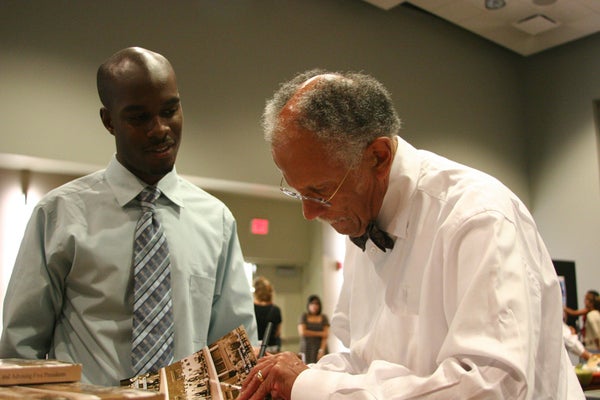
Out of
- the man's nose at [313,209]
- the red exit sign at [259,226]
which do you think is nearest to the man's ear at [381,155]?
the man's nose at [313,209]

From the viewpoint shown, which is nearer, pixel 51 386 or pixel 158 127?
pixel 51 386

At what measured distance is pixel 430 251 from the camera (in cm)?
116

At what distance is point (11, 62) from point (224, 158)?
5.39ft

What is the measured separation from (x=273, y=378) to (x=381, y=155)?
48cm

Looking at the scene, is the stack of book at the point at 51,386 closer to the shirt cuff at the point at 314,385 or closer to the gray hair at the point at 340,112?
the shirt cuff at the point at 314,385

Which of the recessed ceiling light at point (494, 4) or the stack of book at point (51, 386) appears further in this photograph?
the recessed ceiling light at point (494, 4)

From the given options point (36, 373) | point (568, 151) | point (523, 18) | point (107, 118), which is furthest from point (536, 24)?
point (36, 373)

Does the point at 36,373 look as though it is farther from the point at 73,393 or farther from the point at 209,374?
the point at 209,374

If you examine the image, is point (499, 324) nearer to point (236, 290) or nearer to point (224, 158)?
point (236, 290)

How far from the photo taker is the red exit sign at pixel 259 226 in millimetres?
6662

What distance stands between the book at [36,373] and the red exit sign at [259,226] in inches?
222

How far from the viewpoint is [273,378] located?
111cm

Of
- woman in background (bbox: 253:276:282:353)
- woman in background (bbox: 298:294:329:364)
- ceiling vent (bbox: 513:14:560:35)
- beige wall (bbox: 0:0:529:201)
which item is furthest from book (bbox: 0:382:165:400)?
ceiling vent (bbox: 513:14:560:35)

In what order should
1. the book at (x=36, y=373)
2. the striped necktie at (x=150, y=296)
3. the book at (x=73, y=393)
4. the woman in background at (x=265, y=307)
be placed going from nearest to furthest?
the book at (x=73, y=393)
the book at (x=36, y=373)
the striped necktie at (x=150, y=296)
the woman in background at (x=265, y=307)
